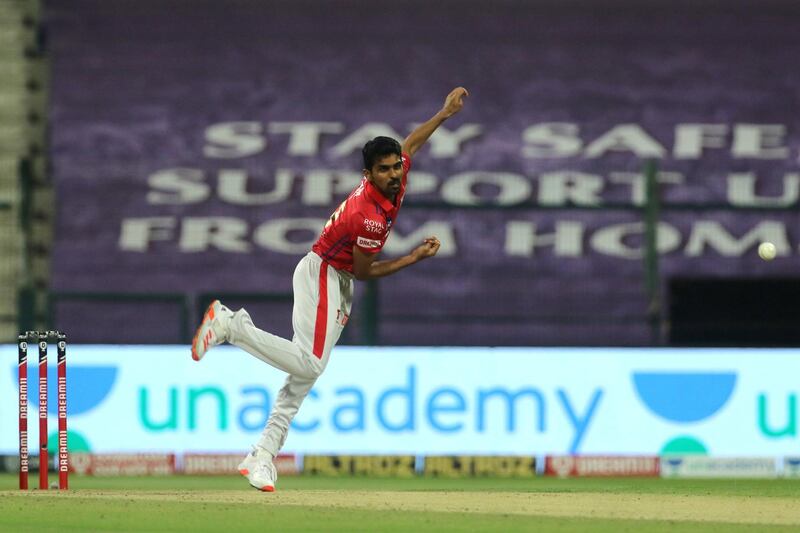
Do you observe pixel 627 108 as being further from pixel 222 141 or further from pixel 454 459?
pixel 454 459

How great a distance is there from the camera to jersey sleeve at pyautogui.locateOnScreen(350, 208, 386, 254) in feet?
31.1

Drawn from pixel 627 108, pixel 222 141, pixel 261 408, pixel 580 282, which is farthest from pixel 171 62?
pixel 261 408

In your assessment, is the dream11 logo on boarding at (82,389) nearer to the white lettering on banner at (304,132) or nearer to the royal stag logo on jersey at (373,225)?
the royal stag logo on jersey at (373,225)

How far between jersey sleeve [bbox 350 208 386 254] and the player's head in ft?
0.66

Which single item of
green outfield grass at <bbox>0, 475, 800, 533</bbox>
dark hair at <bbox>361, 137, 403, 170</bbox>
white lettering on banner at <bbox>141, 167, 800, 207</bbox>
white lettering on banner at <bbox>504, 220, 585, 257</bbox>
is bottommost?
green outfield grass at <bbox>0, 475, 800, 533</bbox>

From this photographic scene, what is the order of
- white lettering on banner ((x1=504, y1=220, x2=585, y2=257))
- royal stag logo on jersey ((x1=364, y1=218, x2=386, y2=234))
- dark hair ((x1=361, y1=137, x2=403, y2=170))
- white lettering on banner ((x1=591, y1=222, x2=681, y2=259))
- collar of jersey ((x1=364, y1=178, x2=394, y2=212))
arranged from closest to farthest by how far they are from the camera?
dark hair ((x1=361, y1=137, x2=403, y2=170)) → royal stag logo on jersey ((x1=364, y1=218, x2=386, y2=234)) → collar of jersey ((x1=364, y1=178, x2=394, y2=212)) → white lettering on banner ((x1=591, y1=222, x2=681, y2=259)) → white lettering on banner ((x1=504, y1=220, x2=585, y2=257))

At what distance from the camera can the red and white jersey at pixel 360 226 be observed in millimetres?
9492

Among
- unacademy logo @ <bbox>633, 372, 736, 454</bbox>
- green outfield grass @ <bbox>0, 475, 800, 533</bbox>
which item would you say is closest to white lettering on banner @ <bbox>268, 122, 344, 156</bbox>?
unacademy logo @ <bbox>633, 372, 736, 454</bbox>

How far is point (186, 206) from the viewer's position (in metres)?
19.9

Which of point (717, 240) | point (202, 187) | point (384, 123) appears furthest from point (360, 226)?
point (384, 123)

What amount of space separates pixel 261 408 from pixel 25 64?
28.5 ft

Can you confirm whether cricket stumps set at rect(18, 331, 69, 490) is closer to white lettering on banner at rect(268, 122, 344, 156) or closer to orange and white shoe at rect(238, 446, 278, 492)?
orange and white shoe at rect(238, 446, 278, 492)

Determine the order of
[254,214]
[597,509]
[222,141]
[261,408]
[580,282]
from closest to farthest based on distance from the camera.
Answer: [597,509] → [261,408] → [580,282] → [254,214] → [222,141]

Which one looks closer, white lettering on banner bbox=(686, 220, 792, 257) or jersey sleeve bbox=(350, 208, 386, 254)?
jersey sleeve bbox=(350, 208, 386, 254)
